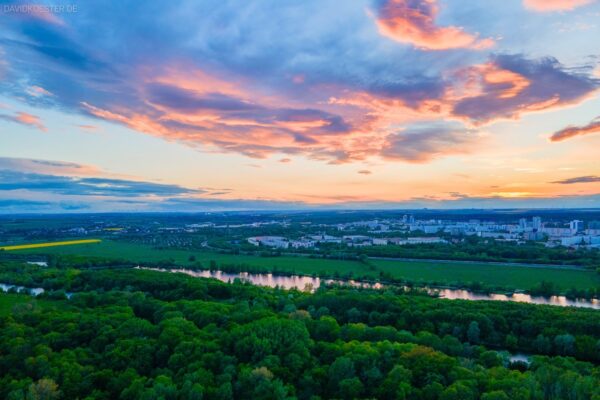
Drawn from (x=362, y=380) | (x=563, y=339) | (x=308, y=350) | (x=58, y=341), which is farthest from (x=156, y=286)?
(x=563, y=339)

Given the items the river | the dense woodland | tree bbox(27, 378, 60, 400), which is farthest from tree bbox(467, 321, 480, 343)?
tree bbox(27, 378, 60, 400)

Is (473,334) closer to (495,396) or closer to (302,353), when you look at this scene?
(495,396)

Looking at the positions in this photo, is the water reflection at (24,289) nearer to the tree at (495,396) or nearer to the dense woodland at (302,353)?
the dense woodland at (302,353)

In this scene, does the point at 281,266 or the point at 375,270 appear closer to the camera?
the point at 375,270

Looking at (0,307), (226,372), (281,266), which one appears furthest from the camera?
(281,266)

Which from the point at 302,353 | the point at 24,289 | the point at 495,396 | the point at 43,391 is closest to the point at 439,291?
the point at 302,353

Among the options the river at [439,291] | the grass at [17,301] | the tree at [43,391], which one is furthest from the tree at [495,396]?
the grass at [17,301]

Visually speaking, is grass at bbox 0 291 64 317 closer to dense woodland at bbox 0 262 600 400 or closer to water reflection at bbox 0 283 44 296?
water reflection at bbox 0 283 44 296

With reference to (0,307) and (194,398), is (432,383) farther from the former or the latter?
(0,307)
